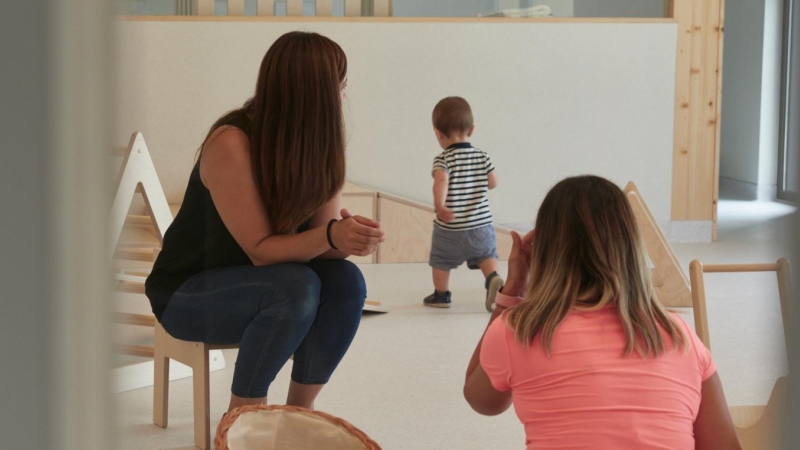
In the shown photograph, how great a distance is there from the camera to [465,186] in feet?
9.25

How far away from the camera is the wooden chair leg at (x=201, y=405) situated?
4.75ft

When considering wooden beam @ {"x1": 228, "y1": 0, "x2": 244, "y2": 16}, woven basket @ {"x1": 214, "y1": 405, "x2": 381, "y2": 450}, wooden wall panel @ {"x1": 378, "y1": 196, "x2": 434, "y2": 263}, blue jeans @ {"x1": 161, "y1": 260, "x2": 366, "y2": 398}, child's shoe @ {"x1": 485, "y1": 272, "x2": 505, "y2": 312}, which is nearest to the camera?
woven basket @ {"x1": 214, "y1": 405, "x2": 381, "y2": 450}

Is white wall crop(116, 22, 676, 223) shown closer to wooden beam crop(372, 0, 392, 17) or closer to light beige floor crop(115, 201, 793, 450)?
wooden beam crop(372, 0, 392, 17)

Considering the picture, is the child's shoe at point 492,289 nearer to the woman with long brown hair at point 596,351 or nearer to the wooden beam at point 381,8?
the woman with long brown hair at point 596,351

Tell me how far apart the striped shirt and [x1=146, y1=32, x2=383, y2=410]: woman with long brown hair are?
4.70 feet

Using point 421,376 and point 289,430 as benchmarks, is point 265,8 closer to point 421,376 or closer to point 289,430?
point 421,376

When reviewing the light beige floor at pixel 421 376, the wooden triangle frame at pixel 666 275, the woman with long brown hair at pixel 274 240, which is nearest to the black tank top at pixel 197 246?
the woman with long brown hair at pixel 274 240

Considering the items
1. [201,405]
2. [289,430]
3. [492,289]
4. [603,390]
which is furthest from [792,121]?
[492,289]

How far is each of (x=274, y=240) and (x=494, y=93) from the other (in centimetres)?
286

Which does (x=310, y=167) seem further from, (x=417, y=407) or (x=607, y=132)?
(x=607, y=132)

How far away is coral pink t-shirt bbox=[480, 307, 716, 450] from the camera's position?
88cm

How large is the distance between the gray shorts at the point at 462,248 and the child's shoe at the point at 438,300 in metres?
0.09

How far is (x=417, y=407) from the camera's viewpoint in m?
1.71

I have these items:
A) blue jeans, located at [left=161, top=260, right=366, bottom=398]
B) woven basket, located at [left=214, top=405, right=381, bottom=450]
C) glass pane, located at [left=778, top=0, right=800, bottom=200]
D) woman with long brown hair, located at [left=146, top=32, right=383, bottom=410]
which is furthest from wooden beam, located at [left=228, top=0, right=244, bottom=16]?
glass pane, located at [left=778, top=0, right=800, bottom=200]
